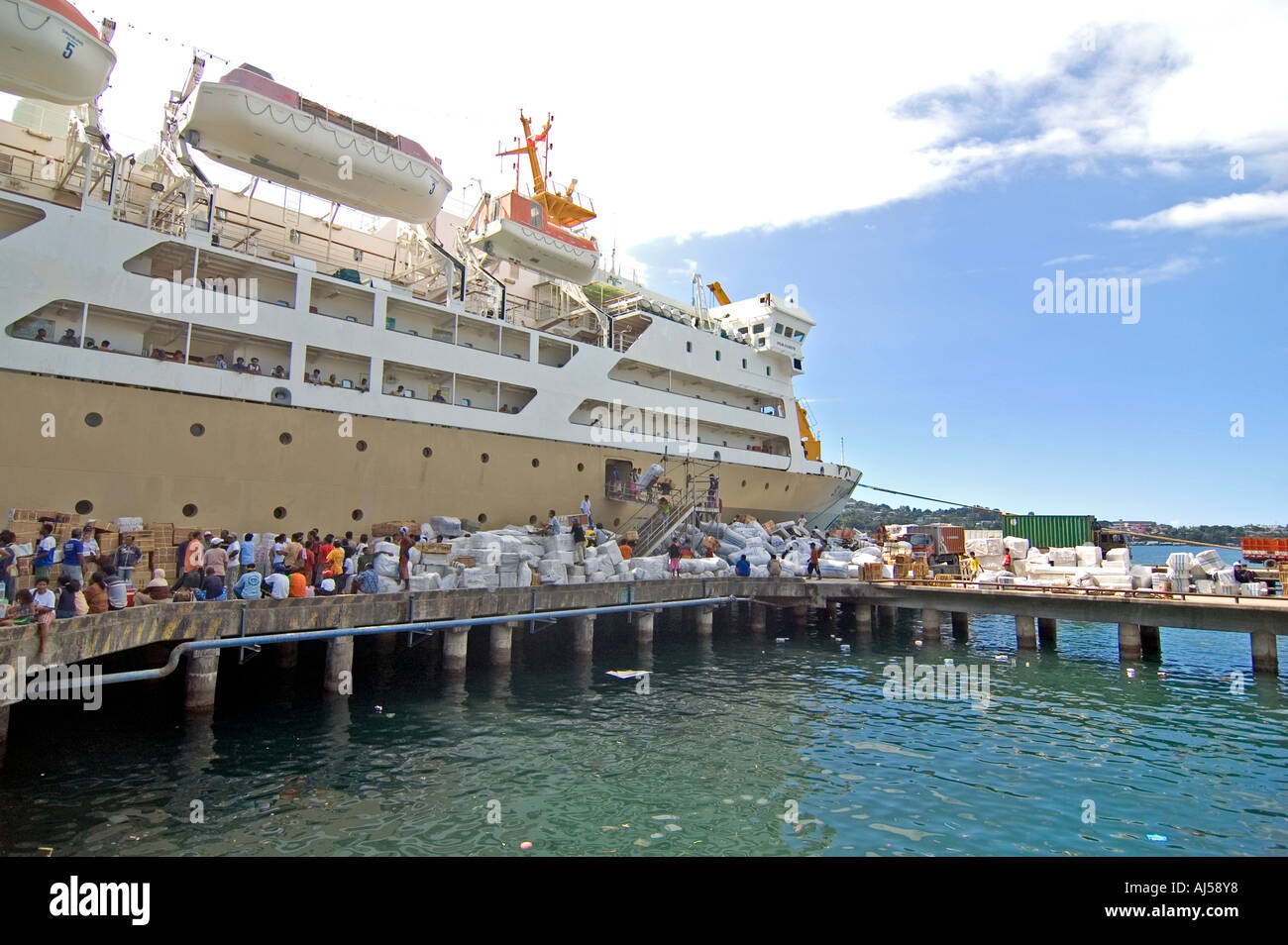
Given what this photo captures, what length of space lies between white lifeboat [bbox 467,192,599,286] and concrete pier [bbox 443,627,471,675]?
45.0 feet

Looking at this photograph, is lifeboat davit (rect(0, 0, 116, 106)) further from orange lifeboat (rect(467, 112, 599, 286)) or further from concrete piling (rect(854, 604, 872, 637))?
concrete piling (rect(854, 604, 872, 637))

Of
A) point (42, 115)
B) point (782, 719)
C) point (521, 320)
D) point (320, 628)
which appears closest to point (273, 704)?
point (320, 628)

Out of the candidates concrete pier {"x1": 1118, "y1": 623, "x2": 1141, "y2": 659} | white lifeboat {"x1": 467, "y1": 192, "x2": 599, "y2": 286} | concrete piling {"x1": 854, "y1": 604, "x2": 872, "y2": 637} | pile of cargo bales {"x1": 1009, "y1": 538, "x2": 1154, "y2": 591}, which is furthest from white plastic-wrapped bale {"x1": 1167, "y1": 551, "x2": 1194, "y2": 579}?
white lifeboat {"x1": 467, "y1": 192, "x2": 599, "y2": 286}

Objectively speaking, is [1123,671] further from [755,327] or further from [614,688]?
[755,327]

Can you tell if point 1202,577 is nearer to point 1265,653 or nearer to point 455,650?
point 1265,653

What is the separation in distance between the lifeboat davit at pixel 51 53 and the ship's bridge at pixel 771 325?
69.8 ft

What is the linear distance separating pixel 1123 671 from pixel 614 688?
1147 cm

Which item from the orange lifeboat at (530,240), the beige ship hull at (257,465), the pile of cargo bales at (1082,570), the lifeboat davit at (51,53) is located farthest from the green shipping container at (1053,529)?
the lifeboat davit at (51,53)

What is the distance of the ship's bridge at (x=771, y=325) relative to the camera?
2991cm

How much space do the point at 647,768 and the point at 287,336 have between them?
45.7 ft

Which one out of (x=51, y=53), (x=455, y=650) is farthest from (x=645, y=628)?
(x=51, y=53)

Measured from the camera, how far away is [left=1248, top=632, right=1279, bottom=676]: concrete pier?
48.8 ft

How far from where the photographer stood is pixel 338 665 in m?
12.4

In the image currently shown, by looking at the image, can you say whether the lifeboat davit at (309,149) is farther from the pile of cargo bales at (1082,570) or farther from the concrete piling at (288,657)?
the pile of cargo bales at (1082,570)
